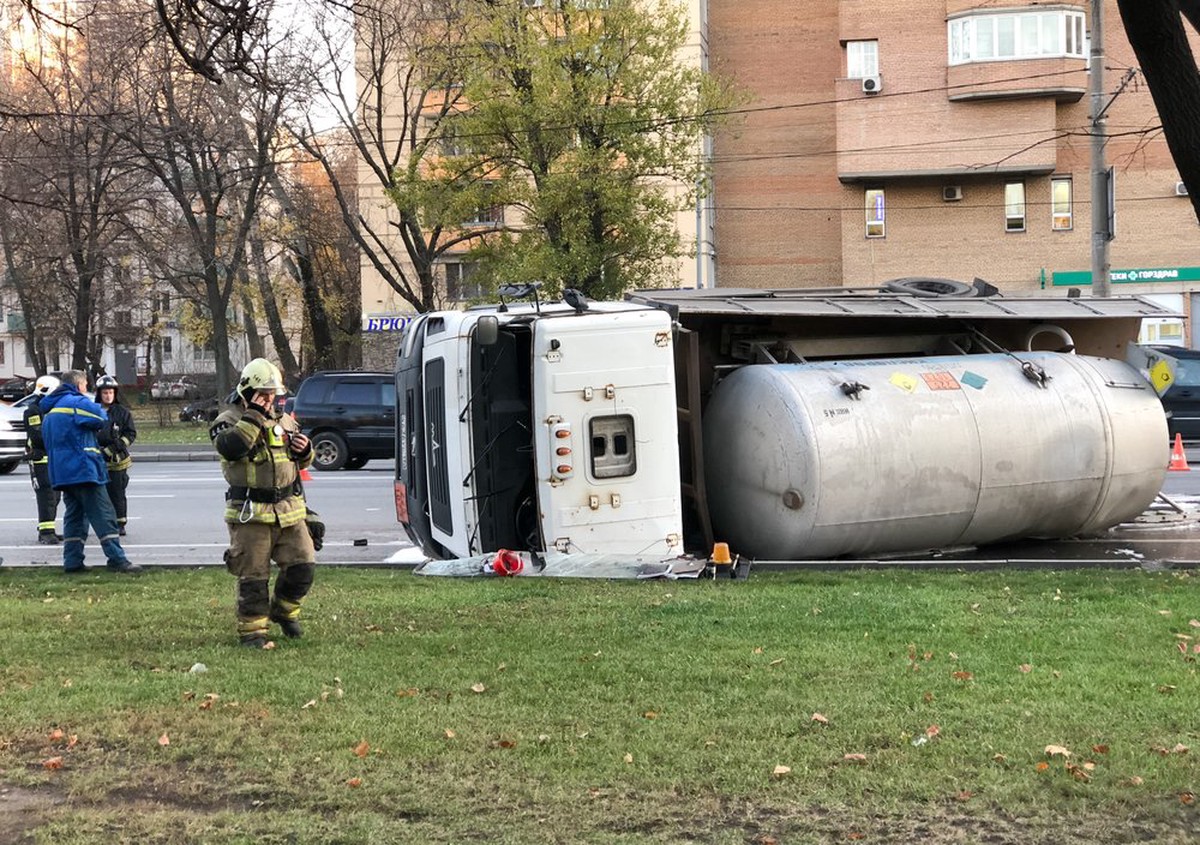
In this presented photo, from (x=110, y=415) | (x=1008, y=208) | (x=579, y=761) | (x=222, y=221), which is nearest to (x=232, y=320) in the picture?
(x=222, y=221)

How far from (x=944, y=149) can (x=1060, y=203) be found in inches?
180

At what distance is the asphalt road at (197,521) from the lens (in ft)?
44.2

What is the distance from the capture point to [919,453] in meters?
11.5

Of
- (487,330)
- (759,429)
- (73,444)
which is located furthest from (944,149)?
(73,444)

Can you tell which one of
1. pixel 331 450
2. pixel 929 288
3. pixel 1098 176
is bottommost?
pixel 331 450

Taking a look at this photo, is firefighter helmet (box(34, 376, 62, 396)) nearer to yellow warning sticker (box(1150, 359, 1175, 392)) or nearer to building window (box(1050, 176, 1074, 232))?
yellow warning sticker (box(1150, 359, 1175, 392))

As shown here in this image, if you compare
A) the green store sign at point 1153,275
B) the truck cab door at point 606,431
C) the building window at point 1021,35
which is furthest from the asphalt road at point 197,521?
the green store sign at point 1153,275

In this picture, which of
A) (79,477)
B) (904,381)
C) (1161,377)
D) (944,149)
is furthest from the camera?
(944,149)

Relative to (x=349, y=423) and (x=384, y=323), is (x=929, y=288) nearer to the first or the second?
(x=349, y=423)

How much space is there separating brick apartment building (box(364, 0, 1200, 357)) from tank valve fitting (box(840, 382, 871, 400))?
2917 cm

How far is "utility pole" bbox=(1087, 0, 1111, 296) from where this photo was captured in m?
19.1

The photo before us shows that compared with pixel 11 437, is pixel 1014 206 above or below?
above

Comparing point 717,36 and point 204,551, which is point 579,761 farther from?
point 717,36

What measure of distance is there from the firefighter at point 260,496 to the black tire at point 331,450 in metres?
16.6
